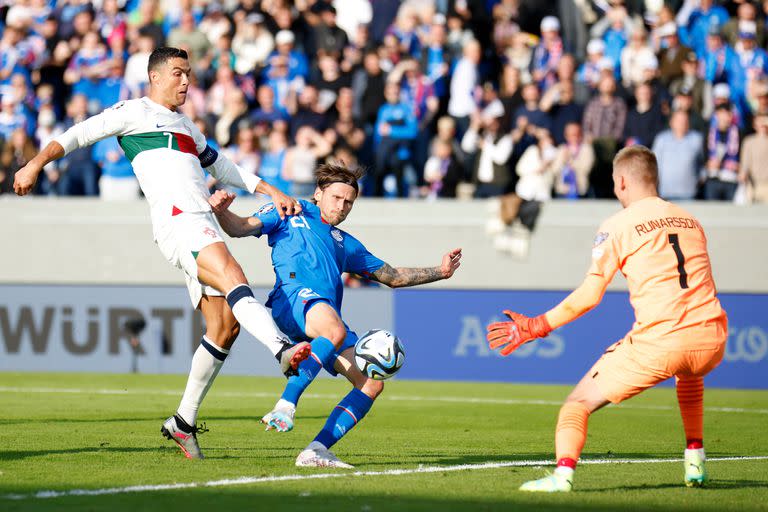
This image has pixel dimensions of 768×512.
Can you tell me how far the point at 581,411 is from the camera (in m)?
6.78

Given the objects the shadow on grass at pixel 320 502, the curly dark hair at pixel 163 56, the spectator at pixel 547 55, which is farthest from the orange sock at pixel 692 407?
the spectator at pixel 547 55

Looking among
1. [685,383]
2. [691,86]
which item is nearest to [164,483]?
[685,383]

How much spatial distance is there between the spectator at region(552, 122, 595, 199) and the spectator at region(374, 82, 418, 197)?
224cm

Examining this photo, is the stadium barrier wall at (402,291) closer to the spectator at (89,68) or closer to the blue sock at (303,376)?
the spectator at (89,68)

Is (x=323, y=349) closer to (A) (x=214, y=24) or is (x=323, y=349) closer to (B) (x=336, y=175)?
(B) (x=336, y=175)

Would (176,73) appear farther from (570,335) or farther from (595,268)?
(570,335)

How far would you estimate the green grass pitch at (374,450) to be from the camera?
262 inches

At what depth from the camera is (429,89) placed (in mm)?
19641

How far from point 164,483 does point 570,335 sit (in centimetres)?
1145

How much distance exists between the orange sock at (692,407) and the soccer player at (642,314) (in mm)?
258

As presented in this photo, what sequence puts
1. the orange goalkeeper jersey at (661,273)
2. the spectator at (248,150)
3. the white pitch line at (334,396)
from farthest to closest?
the spectator at (248,150)
the white pitch line at (334,396)
the orange goalkeeper jersey at (661,273)

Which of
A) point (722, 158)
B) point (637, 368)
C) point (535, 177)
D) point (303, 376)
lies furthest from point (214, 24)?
point (637, 368)

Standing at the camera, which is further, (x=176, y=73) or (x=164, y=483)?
(x=176, y=73)

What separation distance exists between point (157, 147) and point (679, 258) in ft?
11.5
